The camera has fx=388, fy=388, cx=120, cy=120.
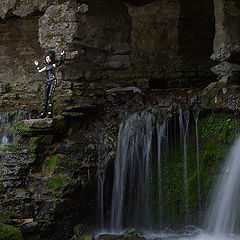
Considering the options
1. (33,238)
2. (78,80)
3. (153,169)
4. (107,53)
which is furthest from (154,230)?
(107,53)

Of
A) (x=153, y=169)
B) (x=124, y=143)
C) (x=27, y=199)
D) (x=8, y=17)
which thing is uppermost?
(x=8, y=17)

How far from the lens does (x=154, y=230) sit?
5895mm

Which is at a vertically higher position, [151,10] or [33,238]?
[151,10]

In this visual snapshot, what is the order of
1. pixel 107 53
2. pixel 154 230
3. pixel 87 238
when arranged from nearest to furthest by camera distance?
pixel 87 238
pixel 154 230
pixel 107 53

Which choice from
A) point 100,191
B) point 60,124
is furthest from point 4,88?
point 100,191

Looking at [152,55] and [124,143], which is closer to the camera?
[124,143]

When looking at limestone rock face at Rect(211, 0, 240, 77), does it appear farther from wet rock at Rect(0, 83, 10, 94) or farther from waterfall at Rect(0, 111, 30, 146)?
wet rock at Rect(0, 83, 10, 94)

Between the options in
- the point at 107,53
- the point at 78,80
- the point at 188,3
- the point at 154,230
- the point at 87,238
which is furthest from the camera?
the point at 188,3

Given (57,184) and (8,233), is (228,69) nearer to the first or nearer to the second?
(57,184)

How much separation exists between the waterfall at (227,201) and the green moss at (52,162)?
2.48m

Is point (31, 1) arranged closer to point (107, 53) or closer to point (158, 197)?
point (107, 53)

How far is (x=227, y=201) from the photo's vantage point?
5.23 meters

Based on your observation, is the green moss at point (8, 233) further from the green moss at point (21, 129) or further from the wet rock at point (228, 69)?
the wet rock at point (228, 69)

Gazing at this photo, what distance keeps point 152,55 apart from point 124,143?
300 cm
